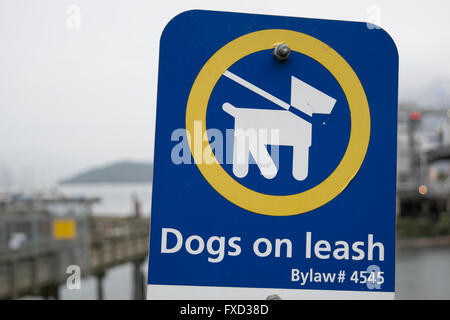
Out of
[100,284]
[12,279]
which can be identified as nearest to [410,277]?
[100,284]

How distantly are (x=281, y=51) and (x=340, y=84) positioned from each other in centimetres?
23

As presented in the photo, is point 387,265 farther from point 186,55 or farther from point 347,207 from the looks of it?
point 186,55

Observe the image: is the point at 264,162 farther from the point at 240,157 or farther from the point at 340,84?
the point at 340,84

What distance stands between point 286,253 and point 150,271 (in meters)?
0.44

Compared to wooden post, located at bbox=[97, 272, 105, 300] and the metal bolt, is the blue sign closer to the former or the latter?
the metal bolt

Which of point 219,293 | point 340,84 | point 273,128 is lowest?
point 219,293

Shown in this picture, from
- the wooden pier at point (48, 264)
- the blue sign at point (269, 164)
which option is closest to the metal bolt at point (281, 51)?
the blue sign at point (269, 164)

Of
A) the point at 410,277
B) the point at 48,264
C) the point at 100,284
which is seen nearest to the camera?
the point at 48,264

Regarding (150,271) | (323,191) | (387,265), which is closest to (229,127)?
(323,191)

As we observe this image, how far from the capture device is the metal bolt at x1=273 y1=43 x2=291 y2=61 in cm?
136

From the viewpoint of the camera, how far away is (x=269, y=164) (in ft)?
4.42

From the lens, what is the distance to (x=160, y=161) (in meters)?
1.34

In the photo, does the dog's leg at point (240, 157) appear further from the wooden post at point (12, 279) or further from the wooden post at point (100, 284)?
the wooden post at point (100, 284)

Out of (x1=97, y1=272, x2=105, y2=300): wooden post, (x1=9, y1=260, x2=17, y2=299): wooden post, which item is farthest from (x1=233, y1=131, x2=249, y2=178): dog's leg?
(x1=97, y1=272, x2=105, y2=300): wooden post
